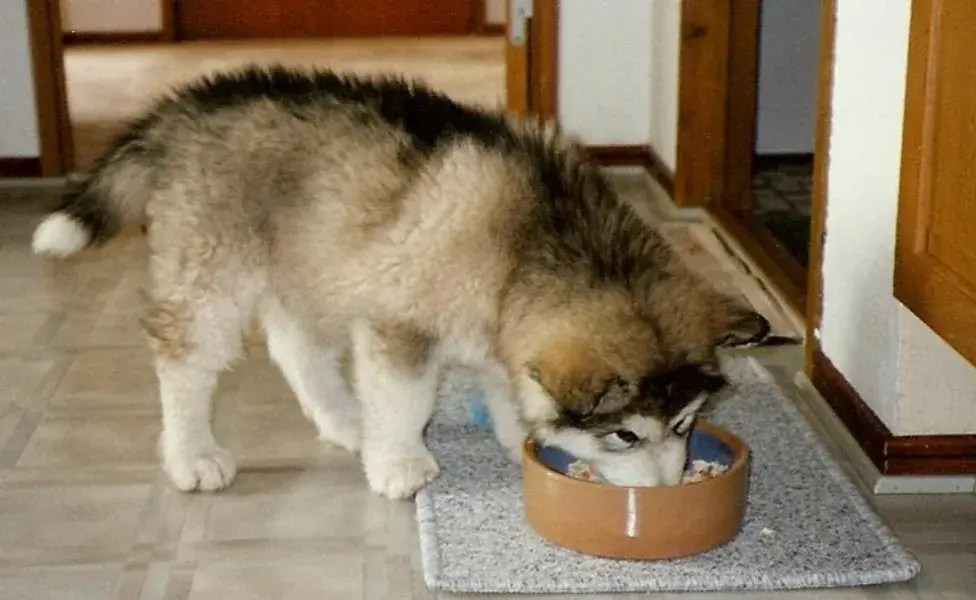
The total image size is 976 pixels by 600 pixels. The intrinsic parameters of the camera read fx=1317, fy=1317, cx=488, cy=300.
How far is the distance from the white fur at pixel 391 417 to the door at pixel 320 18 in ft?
21.2

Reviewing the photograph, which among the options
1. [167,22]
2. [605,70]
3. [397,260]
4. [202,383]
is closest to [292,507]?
[202,383]

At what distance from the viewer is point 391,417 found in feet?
7.61

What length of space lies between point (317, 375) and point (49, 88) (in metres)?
2.49

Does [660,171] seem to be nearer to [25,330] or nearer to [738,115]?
[738,115]

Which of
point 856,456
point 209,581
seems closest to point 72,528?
point 209,581

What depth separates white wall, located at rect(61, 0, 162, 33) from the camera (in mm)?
8203

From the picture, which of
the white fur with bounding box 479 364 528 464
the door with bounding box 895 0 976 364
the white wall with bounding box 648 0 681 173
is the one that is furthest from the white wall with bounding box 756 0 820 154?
the door with bounding box 895 0 976 364

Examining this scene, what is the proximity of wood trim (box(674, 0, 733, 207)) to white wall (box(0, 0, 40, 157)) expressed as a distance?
225 cm

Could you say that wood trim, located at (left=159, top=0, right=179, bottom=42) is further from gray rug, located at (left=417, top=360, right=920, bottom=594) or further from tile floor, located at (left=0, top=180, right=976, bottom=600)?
gray rug, located at (left=417, top=360, right=920, bottom=594)

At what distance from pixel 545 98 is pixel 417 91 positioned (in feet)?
7.69

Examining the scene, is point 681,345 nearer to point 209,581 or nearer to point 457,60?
point 209,581

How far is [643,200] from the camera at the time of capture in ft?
14.9

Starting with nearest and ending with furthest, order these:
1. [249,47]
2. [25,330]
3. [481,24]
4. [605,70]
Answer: [25,330]
[605,70]
[249,47]
[481,24]

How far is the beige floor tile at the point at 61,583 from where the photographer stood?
2.04 meters
